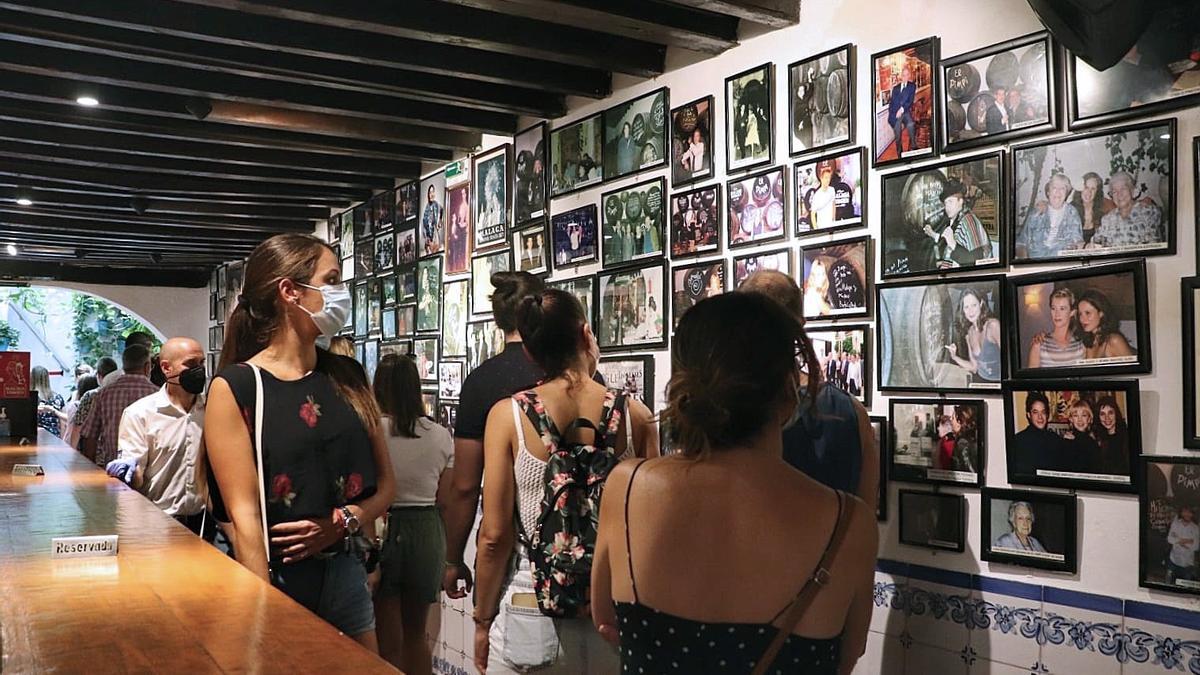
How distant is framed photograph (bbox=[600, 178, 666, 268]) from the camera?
14.5ft

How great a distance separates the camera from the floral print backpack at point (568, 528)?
2.55m

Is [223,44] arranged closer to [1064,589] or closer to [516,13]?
[516,13]

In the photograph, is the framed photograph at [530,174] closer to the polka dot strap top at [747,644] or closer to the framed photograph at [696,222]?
the framed photograph at [696,222]

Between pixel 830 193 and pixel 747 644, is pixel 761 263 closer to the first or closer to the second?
pixel 830 193

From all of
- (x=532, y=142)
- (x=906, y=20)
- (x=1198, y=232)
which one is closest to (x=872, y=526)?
(x=1198, y=232)

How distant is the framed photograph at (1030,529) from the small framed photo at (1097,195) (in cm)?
65

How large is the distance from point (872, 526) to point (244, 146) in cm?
552

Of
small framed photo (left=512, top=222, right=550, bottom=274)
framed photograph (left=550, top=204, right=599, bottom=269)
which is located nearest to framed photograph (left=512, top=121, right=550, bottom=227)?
small framed photo (left=512, top=222, right=550, bottom=274)

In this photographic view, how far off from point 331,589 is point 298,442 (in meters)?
0.36

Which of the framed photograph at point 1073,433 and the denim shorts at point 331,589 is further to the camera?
the framed photograph at point 1073,433

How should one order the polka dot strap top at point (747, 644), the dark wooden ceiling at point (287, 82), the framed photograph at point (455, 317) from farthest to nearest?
the framed photograph at point (455, 317)
the dark wooden ceiling at point (287, 82)
the polka dot strap top at point (747, 644)

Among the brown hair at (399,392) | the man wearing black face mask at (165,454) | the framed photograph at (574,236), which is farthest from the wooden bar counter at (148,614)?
the framed photograph at (574,236)

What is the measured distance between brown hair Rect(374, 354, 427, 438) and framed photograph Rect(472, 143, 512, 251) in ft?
4.89

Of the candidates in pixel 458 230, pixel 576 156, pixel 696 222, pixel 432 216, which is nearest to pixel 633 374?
pixel 696 222
